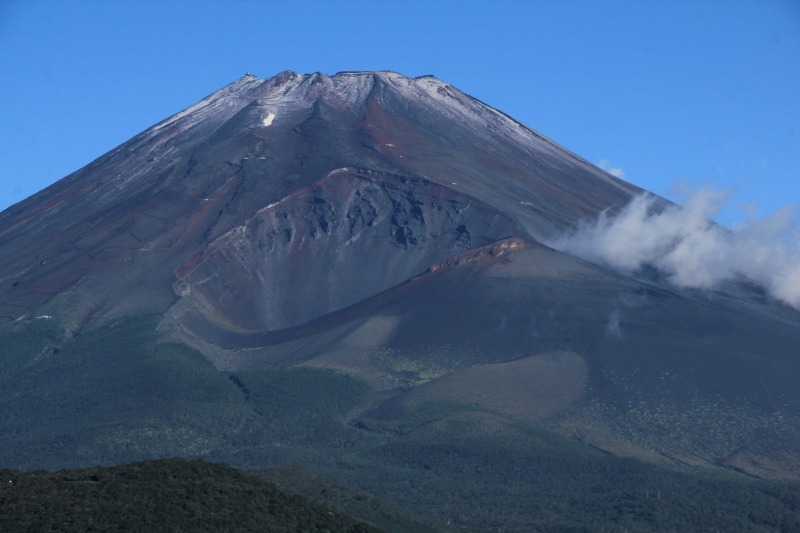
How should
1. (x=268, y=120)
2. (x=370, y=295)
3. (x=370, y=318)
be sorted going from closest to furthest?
(x=370, y=318) → (x=370, y=295) → (x=268, y=120)

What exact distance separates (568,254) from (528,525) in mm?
60047

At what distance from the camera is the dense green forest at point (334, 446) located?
276ft

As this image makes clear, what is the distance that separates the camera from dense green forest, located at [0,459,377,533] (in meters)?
49.8

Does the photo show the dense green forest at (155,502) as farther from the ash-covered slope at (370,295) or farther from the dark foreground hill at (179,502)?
the ash-covered slope at (370,295)

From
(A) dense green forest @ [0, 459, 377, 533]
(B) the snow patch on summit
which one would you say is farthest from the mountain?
(A) dense green forest @ [0, 459, 377, 533]

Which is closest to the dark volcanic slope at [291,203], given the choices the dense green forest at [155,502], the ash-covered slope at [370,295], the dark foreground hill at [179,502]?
the ash-covered slope at [370,295]

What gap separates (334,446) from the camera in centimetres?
10456

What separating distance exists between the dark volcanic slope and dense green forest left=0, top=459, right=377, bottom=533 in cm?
7815

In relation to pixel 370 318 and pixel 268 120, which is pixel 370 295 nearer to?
pixel 370 318

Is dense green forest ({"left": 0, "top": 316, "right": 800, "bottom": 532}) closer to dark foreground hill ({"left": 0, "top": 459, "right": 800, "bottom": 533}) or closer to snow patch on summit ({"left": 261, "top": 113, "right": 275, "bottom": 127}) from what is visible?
dark foreground hill ({"left": 0, "top": 459, "right": 800, "bottom": 533})

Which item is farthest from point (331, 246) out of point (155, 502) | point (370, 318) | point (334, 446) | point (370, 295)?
point (155, 502)

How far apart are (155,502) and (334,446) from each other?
53.1m

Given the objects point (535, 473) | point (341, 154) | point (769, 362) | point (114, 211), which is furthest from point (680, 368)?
point (114, 211)

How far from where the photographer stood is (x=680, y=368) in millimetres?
115188
